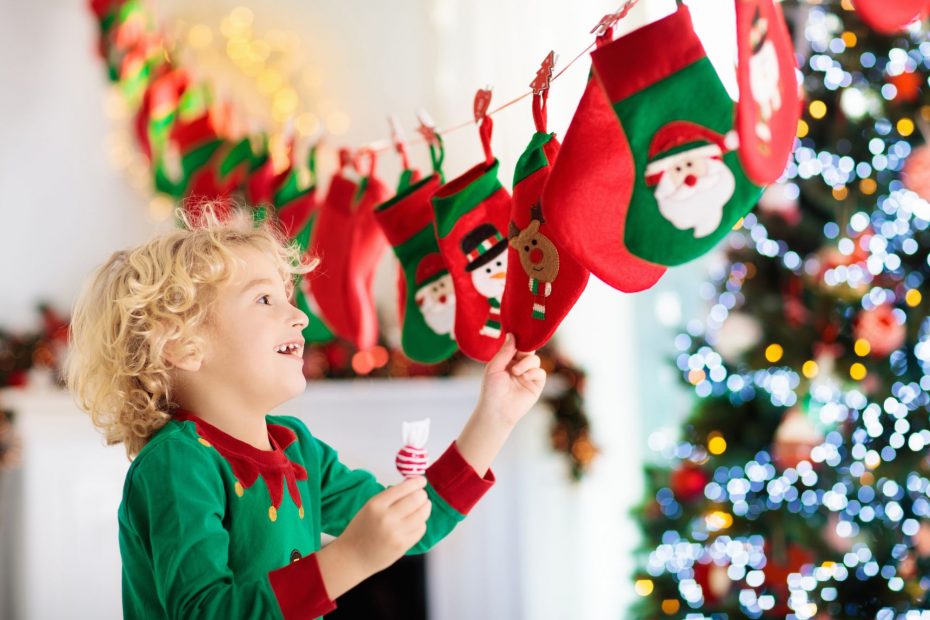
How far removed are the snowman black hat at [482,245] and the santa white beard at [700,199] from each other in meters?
0.38

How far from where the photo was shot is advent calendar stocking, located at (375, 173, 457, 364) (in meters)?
1.51

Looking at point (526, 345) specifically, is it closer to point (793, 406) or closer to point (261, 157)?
point (793, 406)

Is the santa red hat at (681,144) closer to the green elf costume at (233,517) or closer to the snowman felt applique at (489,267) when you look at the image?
the snowman felt applique at (489,267)

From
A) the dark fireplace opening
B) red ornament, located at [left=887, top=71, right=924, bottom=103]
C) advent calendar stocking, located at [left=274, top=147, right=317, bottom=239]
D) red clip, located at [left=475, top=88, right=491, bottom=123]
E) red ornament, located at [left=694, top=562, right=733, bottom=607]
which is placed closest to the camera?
red clip, located at [left=475, top=88, right=491, bottom=123]

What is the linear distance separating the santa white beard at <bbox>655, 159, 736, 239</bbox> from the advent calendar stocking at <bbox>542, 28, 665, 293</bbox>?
6cm

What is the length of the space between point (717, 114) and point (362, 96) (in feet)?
9.13

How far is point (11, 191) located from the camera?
3.53 meters

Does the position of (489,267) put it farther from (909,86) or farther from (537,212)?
(909,86)

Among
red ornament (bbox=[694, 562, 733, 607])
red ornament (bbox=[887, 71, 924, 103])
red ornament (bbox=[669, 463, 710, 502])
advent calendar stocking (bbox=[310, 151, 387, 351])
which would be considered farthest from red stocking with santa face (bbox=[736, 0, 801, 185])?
red ornament (bbox=[694, 562, 733, 607])

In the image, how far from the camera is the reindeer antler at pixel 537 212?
118 centimetres

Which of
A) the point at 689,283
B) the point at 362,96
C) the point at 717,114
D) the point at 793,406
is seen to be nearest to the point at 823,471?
the point at 793,406

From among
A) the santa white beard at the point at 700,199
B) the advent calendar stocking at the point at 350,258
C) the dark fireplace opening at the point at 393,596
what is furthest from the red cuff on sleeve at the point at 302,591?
the dark fireplace opening at the point at 393,596

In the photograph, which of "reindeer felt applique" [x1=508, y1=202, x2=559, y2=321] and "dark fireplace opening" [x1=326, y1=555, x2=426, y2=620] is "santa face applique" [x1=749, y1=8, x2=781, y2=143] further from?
"dark fireplace opening" [x1=326, y1=555, x2=426, y2=620]

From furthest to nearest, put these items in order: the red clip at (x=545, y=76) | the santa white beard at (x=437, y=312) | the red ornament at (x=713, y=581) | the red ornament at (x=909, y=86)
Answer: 1. the red ornament at (x=713, y=581)
2. the red ornament at (x=909, y=86)
3. the santa white beard at (x=437, y=312)
4. the red clip at (x=545, y=76)
